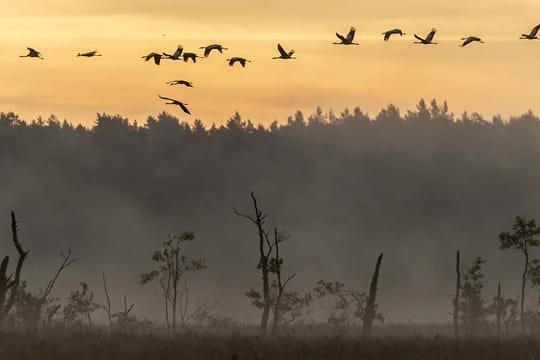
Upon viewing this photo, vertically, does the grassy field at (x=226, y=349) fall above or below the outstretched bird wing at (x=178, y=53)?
below

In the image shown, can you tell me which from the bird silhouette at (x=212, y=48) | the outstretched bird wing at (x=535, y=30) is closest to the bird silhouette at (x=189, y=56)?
the bird silhouette at (x=212, y=48)

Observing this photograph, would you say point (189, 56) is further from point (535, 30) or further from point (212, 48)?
point (535, 30)

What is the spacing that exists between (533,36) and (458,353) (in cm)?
1297

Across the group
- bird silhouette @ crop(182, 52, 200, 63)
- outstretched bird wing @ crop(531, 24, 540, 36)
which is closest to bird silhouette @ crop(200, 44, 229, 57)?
bird silhouette @ crop(182, 52, 200, 63)

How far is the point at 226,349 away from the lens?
42688 mm

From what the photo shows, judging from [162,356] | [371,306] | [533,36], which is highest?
[533,36]

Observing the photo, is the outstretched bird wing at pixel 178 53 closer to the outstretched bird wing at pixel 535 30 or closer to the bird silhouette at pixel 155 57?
the bird silhouette at pixel 155 57

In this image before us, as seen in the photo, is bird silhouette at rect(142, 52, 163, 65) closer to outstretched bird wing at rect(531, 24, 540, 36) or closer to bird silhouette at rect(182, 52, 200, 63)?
bird silhouette at rect(182, 52, 200, 63)

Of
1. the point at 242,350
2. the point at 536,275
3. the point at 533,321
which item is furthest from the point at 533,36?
the point at 533,321

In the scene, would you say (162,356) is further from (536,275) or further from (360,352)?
(536,275)

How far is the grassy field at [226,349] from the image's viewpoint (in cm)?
4181

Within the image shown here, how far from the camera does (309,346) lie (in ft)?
147

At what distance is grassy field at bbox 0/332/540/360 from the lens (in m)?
41.8

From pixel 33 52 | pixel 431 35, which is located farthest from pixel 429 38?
pixel 33 52
